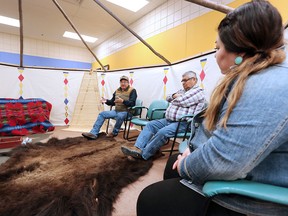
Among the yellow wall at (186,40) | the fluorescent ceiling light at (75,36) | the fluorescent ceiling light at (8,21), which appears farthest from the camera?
the fluorescent ceiling light at (75,36)

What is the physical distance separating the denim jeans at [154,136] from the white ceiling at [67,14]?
3.15 meters

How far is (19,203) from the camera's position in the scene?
1184 millimetres

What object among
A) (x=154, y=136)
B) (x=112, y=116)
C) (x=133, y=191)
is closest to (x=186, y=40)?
(x=112, y=116)

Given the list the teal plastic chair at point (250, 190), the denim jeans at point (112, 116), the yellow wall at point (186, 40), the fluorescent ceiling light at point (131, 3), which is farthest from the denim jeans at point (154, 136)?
the fluorescent ceiling light at point (131, 3)

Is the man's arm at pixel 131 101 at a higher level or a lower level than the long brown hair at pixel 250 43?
lower

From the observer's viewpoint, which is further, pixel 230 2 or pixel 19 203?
pixel 230 2

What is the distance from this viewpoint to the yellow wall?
2.96 meters

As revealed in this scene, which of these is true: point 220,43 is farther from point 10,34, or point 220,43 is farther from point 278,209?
point 10,34

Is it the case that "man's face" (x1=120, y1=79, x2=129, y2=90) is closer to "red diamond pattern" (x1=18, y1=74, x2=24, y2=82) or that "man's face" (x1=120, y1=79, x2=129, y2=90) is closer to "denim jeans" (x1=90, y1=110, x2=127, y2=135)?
"denim jeans" (x1=90, y1=110, x2=127, y2=135)

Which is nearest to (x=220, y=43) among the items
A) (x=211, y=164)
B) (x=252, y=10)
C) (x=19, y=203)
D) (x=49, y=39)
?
(x=252, y=10)

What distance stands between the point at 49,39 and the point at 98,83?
12.7 feet

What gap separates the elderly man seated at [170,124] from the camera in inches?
79.6

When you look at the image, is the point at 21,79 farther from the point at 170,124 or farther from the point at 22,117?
the point at 170,124

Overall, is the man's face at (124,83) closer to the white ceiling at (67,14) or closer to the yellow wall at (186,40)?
the yellow wall at (186,40)
